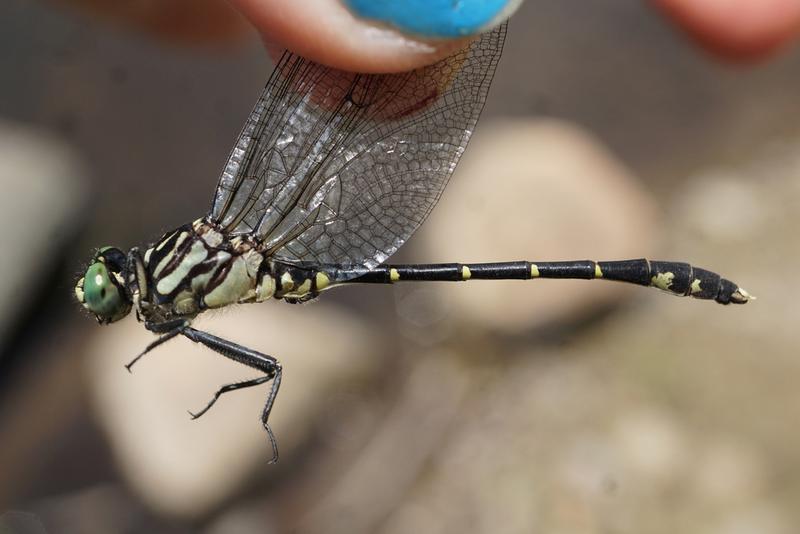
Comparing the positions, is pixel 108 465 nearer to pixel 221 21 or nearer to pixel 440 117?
pixel 221 21

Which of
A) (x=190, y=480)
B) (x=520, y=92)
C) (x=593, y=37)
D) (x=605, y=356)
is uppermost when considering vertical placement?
(x=593, y=37)

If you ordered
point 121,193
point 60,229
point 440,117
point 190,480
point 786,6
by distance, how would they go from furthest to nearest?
point 121,193 < point 60,229 < point 190,480 < point 786,6 < point 440,117

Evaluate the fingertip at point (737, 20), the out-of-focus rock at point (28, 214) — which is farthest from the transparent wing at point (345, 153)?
the out-of-focus rock at point (28, 214)

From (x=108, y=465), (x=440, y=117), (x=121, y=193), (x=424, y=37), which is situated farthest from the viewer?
(x=121, y=193)

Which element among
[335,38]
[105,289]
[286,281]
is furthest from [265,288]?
[335,38]

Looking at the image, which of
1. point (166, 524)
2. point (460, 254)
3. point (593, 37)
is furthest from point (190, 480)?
point (593, 37)

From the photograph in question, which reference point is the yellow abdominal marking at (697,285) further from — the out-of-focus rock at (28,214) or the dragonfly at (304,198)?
the out-of-focus rock at (28,214)

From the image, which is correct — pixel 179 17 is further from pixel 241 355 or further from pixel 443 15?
pixel 443 15

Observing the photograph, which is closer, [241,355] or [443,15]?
[443,15]
